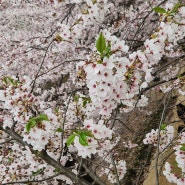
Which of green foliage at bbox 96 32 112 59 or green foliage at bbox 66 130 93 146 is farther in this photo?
green foliage at bbox 66 130 93 146

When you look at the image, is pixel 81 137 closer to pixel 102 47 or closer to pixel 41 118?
pixel 41 118

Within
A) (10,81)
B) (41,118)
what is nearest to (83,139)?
(41,118)

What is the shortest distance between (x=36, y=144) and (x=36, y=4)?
240 inches

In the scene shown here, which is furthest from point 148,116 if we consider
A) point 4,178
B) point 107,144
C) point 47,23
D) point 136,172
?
point 107,144

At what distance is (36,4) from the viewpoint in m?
8.34

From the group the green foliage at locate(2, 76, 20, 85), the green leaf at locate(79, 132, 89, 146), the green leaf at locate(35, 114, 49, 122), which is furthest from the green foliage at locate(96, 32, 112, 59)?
the green foliage at locate(2, 76, 20, 85)

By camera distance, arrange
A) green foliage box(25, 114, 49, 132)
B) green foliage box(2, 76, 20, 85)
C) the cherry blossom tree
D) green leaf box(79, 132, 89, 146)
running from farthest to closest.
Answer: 1. green foliage box(2, 76, 20, 85)
2. green foliage box(25, 114, 49, 132)
3. green leaf box(79, 132, 89, 146)
4. the cherry blossom tree

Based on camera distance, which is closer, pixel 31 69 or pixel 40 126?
pixel 40 126

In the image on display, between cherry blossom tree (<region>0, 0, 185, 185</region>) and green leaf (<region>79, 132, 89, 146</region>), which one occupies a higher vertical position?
cherry blossom tree (<region>0, 0, 185, 185</region>)

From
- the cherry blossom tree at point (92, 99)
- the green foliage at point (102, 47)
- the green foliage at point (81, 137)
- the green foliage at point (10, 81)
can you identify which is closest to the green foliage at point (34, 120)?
the cherry blossom tree at point (92, 99)

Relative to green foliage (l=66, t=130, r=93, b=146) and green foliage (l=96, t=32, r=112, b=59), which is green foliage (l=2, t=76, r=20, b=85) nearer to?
green foliage (l=66, t=130, r=93, b=146)

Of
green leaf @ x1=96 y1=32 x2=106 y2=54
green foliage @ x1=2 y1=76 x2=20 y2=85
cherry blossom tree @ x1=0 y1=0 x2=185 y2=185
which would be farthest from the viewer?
green foliage @ x1=2 y1=76 x2=20 y2=85

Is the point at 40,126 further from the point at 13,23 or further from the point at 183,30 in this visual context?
the point at 13,23

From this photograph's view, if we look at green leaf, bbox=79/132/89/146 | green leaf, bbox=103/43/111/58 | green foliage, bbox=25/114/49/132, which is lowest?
green leaf, bbox=79/132/89/146
